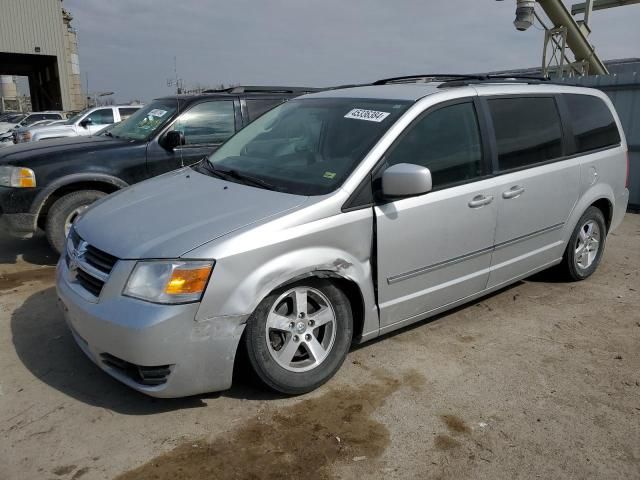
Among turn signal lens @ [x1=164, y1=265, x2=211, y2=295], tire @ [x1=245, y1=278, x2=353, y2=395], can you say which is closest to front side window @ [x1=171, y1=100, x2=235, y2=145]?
tire @ [x1=245, y1=278, x2=353, y2=395]

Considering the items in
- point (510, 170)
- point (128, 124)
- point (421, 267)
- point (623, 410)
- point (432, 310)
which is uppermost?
point (128, 124)

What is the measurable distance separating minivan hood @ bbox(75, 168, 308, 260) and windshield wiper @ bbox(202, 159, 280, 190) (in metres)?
0.06

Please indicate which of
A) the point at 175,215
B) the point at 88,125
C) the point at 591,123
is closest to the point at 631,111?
the point at 591,123

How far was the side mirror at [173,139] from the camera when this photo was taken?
5.79 meters

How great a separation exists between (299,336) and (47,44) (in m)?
35.5

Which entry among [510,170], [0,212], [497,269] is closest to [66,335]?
[0,212]

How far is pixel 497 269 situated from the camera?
4059 mm

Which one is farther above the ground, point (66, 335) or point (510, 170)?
point (510, 170)

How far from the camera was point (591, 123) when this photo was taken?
4828 mm

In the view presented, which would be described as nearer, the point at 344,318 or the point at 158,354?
the point at 158,354

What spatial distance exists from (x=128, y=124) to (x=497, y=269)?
464 cm

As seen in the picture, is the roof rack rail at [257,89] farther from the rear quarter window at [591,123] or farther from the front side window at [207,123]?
the rear quarter window at [591,123]

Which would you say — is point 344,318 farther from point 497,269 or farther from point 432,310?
point 497,269

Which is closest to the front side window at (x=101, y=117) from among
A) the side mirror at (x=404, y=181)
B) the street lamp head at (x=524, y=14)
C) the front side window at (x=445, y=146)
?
the street lamp head at (x=524, y=14)
